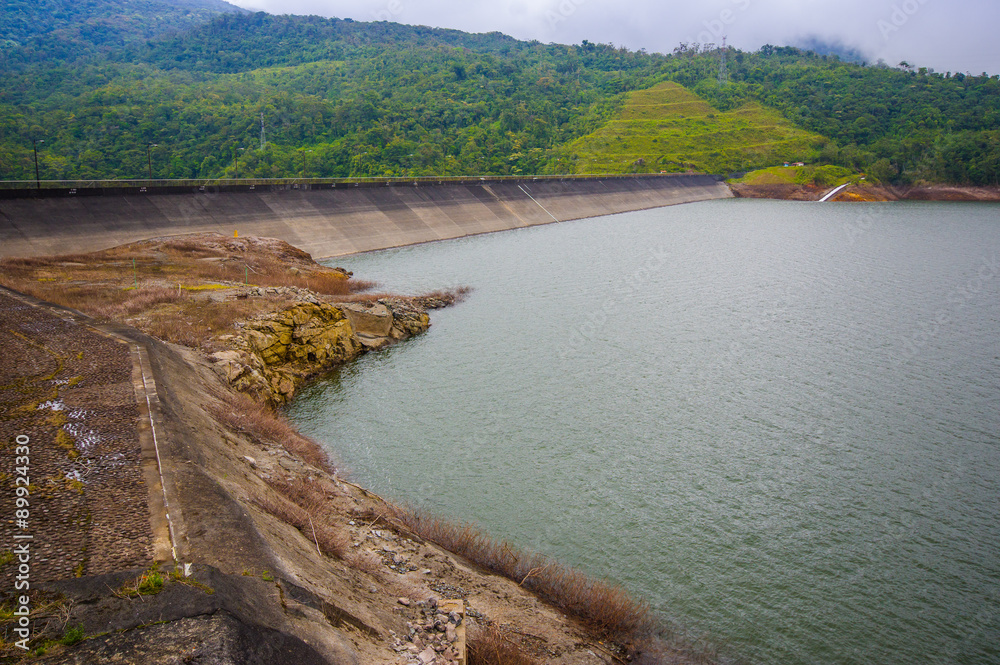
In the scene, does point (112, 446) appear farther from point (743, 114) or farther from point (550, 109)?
point (743, 114)

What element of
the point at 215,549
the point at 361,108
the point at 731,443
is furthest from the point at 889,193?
the point at 215,549

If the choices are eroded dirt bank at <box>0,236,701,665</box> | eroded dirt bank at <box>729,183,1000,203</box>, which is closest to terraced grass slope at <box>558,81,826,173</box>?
eroded dirt bank at <box>729,183,1000,203</box>

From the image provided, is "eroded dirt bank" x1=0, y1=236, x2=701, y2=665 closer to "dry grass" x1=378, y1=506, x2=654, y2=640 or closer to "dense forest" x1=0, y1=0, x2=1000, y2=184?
"dry grass" x1=378, y1=506, x2=654, y2=640

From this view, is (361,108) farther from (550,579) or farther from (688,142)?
(550,579)

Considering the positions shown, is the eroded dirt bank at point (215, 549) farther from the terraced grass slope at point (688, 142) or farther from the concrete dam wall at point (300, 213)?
the terraced grass slope at point (688, 142)

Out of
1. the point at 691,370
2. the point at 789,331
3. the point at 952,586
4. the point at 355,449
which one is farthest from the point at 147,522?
the point at 789,331

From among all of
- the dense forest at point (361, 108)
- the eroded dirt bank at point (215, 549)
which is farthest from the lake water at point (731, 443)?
the dense forest at point (361, 108)

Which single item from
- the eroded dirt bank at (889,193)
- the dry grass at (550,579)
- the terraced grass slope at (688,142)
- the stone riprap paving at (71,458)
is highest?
the terraced grass slope at (688,142)
